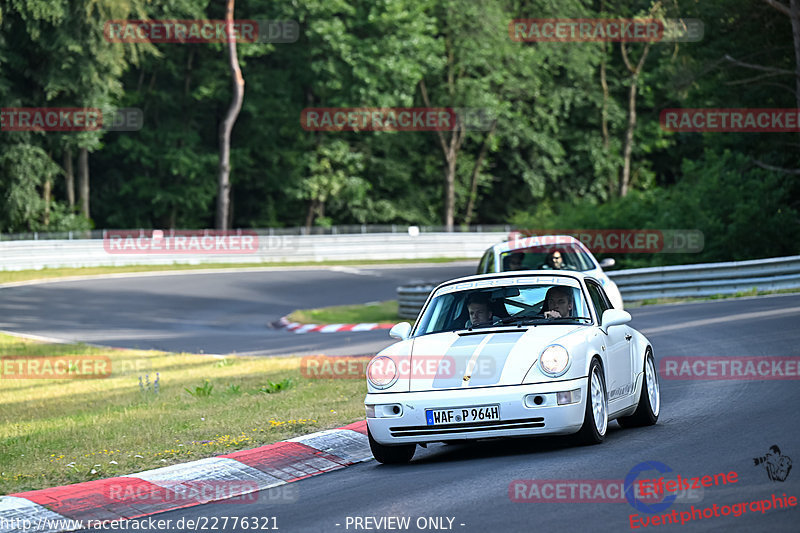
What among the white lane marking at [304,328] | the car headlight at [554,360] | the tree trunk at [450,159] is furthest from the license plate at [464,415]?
the tree trunk at [450,159]

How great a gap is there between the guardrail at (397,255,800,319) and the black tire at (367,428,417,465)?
1587 cm

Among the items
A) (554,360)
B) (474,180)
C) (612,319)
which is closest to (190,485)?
(554,360)

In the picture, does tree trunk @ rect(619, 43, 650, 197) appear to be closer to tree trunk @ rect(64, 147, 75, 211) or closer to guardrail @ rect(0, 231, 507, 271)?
guardrail @ rect(0, 231, 507, 271)

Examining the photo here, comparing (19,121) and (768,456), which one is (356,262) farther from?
(768,456)

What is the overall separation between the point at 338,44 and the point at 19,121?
15.7 m

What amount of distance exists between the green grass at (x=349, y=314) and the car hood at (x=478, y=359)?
1804 cm

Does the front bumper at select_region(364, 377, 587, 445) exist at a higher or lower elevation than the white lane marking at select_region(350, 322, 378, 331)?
higher

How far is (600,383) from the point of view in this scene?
8.83 meters

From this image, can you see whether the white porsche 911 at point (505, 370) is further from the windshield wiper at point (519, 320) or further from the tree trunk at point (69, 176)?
the tree trunk at point (69, 176)

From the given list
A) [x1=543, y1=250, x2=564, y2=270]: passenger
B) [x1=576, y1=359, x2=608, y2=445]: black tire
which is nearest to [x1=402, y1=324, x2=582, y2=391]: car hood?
[x1=576, y1=359, x2=608, y2=445]: black tire

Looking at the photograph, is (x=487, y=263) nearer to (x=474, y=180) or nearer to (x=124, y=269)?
(x=124, y=269)

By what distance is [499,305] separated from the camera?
9609 mm

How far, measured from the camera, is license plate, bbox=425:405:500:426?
8.17m

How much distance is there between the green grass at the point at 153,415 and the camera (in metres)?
8.79
